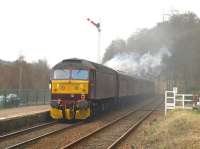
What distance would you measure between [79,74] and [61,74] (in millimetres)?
1027

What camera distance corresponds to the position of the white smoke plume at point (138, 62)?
58706mm

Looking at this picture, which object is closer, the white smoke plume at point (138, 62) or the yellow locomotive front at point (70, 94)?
the yellow locomotive front at point (70, 94)

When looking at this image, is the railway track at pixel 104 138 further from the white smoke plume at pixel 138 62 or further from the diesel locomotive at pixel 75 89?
the white smoke plume at pixel 138 62

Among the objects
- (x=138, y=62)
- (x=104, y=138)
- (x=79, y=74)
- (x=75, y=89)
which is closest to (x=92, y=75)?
(x=79, y=74)

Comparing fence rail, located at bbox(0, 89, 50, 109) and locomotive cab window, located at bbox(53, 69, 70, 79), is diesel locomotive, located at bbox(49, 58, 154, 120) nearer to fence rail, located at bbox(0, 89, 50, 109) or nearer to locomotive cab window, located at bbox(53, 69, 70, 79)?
locomotive cab window, located at bbox(53, 69, 70, 79)

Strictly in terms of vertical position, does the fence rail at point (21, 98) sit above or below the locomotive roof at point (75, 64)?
below

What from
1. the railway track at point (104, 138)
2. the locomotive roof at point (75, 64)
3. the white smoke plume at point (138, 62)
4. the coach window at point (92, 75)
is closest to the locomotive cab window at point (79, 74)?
the locomotive roof at point (75, 64)

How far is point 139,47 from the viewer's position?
62.6 m

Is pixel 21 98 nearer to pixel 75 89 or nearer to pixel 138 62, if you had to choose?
pixel 75 89

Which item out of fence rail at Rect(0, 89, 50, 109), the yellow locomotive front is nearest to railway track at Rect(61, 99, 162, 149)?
the yellow locomotive front

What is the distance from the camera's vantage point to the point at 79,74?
952 inches

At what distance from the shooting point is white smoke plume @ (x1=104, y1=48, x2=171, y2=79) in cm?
5871

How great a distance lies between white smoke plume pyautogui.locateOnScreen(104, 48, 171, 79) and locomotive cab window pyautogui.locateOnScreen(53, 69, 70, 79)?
1298 inches

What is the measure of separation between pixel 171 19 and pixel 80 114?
40542mm
